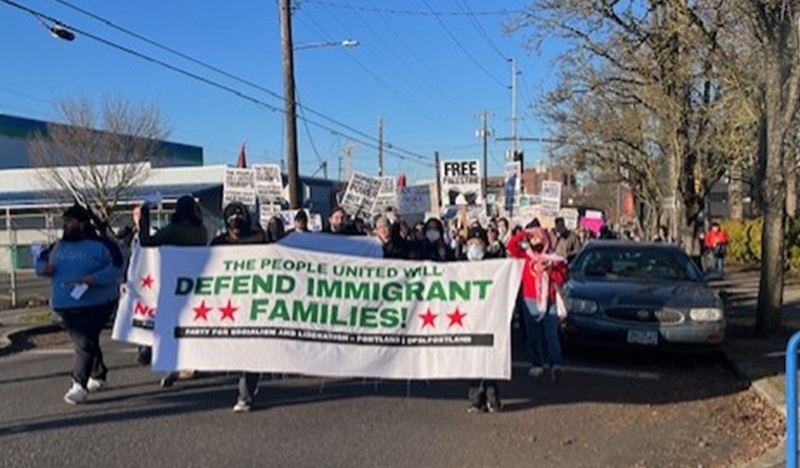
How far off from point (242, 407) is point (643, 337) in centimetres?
485

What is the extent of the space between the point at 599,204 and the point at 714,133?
67.7 m

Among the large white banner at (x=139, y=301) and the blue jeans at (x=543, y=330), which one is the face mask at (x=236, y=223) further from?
the blue jeans at (x=543, y=330)

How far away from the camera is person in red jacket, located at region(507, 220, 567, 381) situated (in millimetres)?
9023

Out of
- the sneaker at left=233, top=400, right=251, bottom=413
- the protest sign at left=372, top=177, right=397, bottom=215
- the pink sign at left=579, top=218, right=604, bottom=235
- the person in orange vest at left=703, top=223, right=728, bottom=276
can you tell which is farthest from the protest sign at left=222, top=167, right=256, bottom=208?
the pink sign at left=579, top=218, right=604, bottom=235

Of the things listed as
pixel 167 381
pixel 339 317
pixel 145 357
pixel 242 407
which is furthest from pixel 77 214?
pixel 339 317

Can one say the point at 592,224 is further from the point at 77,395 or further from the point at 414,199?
the point at 77,395

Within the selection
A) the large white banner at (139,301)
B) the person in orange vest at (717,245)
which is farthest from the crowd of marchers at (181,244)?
the person in orange vest at (717,245)

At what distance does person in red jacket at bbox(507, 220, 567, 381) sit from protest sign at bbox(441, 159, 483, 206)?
389 inches

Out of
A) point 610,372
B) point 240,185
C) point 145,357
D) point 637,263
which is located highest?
point 240,185

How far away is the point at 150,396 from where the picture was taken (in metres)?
8.20

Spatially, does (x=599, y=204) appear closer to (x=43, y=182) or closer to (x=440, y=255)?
(x=43, y=182)

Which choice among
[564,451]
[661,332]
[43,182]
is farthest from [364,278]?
[43,182]

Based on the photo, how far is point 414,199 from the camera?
19.8 meters

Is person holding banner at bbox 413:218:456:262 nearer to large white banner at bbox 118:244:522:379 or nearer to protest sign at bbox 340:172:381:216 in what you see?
large white banner at bbox 118:244:522:379
